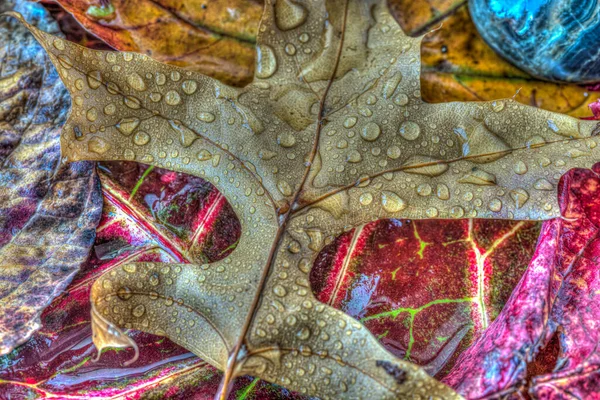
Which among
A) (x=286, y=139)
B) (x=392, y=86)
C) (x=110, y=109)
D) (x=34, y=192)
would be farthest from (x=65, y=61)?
(x=392, y=86)

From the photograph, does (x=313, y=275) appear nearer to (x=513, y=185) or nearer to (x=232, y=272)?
(x=232, y=272)

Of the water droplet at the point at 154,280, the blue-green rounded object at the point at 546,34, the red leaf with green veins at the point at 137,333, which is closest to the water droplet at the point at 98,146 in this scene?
the red leaf with green veins at the point at 137,333

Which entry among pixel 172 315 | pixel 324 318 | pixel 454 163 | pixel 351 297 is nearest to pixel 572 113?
pixel 454 163

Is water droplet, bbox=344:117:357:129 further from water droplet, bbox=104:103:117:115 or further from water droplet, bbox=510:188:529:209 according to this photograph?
water droplet, bbox=104:103:117:115

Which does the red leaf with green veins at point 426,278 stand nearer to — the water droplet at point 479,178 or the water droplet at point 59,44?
the water droplet at point 479,178

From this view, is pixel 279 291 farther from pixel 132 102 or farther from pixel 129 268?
pixel 132 102
